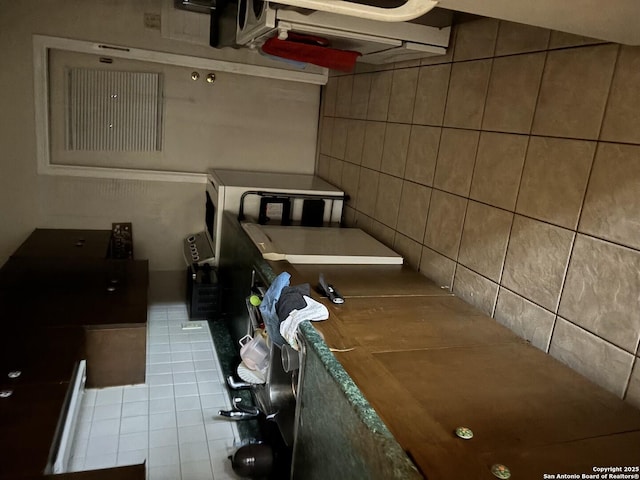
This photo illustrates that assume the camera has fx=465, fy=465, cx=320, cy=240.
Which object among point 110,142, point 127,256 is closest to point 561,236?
point 127,256

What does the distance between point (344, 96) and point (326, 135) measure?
1.07ft

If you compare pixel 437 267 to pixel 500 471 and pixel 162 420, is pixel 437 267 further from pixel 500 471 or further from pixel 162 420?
pixel 162 420

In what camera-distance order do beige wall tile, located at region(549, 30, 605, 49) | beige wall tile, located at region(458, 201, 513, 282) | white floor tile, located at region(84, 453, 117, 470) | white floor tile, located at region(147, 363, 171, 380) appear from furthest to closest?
1. white floor tile, located at region(147, 363, 171, 380)
2. white floor tile, located at region(84, 453, 117, 470)
3. beige wall tile, located at region(458, 201, 513, 282)
4. beige wall tile, located at region(549, 30, 605, 49)

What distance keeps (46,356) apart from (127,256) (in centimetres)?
117

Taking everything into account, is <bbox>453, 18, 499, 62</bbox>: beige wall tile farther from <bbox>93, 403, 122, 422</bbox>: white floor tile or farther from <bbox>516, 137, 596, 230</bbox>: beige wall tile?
<bbox>93, 403, 122, 422</bbox>: white floor tile

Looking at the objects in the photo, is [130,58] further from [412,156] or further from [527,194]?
[527,194]

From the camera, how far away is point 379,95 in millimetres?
2129

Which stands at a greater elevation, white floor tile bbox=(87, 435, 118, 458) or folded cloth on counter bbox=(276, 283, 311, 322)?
folded cloth on counter bbox=(276, 283, 311, 322)

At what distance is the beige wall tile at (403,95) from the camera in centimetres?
184

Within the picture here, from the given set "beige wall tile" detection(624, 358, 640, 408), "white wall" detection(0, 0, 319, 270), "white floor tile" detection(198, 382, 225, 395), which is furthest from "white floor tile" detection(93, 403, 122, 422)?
"beige wall tile" detection(624, 358, 640, 408)

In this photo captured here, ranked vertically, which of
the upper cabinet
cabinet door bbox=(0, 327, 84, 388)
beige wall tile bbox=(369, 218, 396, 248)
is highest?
the upper cabinet

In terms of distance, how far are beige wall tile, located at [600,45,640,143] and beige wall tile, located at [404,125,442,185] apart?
0.66 metres

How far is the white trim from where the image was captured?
247 cm

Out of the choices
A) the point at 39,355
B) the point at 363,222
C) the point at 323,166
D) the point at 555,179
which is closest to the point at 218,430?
the point at 39,355
